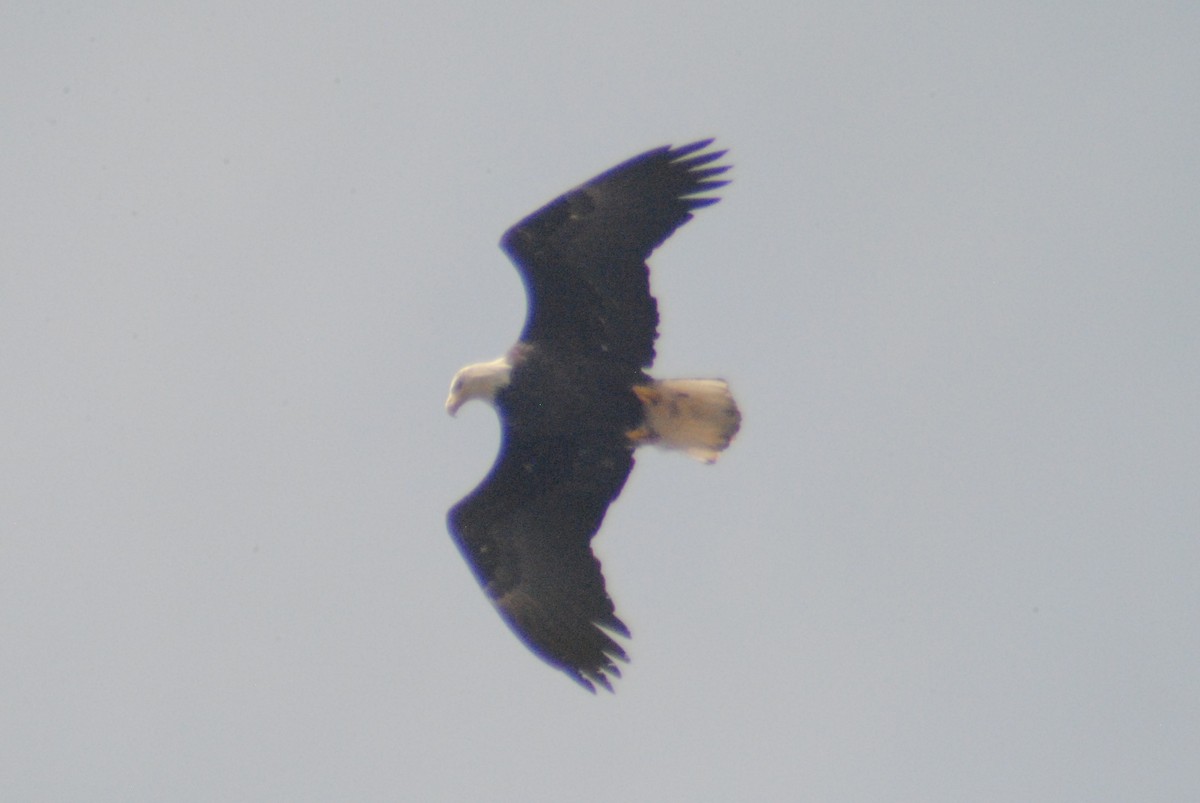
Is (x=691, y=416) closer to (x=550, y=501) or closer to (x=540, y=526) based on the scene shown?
(x=550, y=501)

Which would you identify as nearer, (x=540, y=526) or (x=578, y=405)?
(x=578, y=405)

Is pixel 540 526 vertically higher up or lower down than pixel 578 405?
lower down

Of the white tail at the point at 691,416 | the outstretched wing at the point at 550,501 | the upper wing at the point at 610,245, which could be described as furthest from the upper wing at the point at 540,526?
the upper wing at the point at 610,245

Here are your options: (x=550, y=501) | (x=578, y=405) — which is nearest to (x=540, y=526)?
(x=550, y=501)

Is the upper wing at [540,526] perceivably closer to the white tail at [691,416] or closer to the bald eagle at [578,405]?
the bald eagle at [578,405]

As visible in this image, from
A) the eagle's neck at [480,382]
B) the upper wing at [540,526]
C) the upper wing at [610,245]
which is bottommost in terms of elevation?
the upper wing at [540,526]
